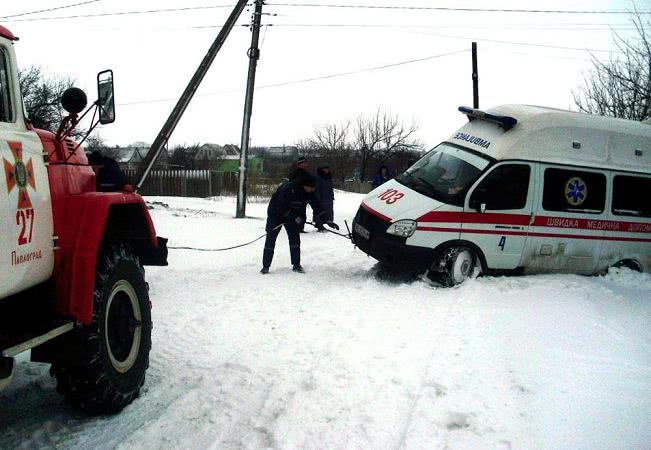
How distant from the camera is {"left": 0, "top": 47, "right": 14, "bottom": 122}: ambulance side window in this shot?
2.57m

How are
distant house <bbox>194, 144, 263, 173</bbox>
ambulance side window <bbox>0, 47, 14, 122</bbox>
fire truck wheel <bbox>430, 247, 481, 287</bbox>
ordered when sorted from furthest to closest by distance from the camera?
distant house <bbox>194, 144, 263, 173</bbox> → fire truck wheel <bbox>430, 247, 481, 287</bbox> → ambulance side window <bbox>0, 47, 14, 122</bbox>

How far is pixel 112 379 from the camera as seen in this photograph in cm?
298

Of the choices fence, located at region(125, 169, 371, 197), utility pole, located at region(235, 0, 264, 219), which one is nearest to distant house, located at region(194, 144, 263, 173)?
fence, located at region(125, 169, 371, 197)

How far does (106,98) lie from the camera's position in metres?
3.09

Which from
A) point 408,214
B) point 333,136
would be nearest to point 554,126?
point 408,214

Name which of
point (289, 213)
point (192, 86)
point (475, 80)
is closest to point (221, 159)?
point (475, 80)

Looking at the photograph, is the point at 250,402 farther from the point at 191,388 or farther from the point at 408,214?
the point at 408,214

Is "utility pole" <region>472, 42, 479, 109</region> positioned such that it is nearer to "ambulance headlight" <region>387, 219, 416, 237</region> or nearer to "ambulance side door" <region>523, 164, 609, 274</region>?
"ambulance side door" <region>523, 164, 609, 274</region>

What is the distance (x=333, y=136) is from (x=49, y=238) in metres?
45.3

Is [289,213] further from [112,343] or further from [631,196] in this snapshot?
[631,196]

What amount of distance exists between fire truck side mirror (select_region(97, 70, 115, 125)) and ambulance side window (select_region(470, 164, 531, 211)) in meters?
4.97

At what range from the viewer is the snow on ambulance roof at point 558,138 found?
684 centimetres

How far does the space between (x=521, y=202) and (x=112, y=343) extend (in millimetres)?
5706

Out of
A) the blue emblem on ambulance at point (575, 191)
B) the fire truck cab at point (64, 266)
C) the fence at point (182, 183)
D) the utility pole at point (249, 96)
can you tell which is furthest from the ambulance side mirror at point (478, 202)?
the fence at point (182, 183)
